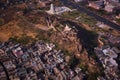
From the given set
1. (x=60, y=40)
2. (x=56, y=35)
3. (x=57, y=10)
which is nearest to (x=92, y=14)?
(x=57, y=10)

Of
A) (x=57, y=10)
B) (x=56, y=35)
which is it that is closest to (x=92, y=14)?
(x=57, y=10)

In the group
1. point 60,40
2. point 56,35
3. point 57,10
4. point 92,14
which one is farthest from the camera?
point 57,10

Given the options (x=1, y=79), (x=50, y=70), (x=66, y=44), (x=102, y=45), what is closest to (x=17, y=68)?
(x=1, y=79)

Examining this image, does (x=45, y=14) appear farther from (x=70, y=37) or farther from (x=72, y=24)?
(x=70, y=37)

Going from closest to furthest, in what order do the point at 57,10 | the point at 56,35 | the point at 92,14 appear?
the point at 56,35
the point at 92,14
the point at 57,10

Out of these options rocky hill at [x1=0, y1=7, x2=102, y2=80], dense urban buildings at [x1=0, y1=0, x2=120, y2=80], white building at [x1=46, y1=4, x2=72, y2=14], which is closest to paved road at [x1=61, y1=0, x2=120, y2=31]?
dense urban buildings at [x1=0, y1=0, x2=120, y2=80]

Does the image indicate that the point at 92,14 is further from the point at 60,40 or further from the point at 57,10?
the point at 60,40

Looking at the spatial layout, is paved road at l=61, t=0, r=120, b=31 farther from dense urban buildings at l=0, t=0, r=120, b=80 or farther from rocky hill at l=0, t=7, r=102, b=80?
rocky hill at l=0, t=7, r=102, b=80

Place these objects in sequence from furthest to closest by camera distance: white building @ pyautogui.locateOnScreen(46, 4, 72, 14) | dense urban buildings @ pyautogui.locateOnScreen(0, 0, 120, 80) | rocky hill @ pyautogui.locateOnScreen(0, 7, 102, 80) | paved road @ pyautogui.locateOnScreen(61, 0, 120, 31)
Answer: white building @ pyautogui.locateOnScreen(46, 4, 72, 14)
paved road @ pyautogui.locateOnScreen(61, 0, 120, 31)
rocky hill @ pyautogui.locateOnScreen(0, 7, 102, 80)
dense urban buildings @ pyautogui.locateOnScreen(0, 0, 120, 80)

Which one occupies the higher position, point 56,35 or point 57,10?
point 57,10

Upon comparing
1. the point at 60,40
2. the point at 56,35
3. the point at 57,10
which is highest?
the point at 57,10

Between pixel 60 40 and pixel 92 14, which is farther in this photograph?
pixel 92 14
